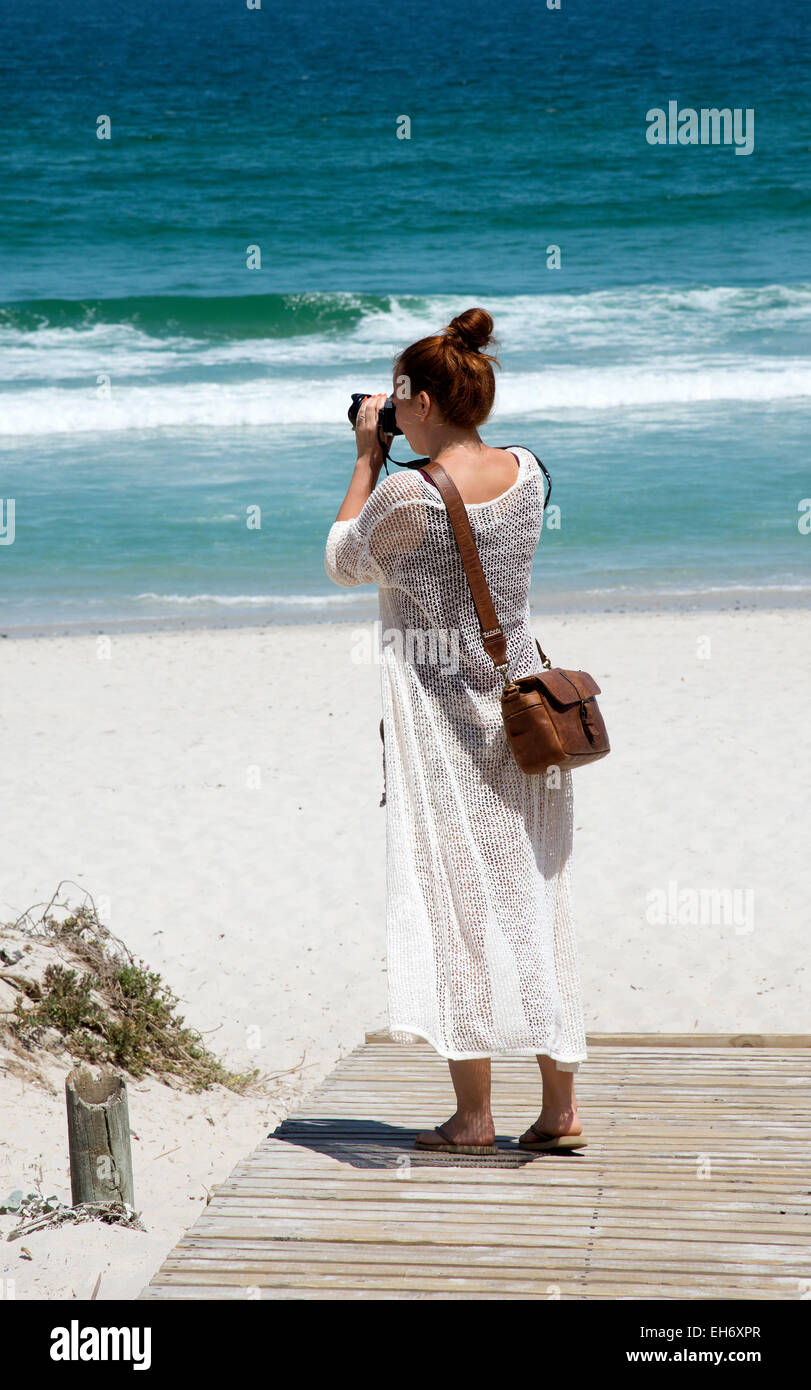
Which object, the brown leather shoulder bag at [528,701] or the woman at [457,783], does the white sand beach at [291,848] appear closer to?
the woman at [457,783]

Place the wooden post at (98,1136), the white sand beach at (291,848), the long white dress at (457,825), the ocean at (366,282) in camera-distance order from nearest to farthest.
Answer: the long white dress at (457,825) → the wooden post at (98,1136) → the white sand beach at (291,848) → the ocean at (366,282)

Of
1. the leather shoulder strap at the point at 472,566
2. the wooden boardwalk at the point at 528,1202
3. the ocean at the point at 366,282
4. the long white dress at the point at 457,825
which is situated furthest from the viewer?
the ocean at the point at 366,282

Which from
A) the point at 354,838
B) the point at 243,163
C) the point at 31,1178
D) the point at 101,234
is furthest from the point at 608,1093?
the point at 243,163

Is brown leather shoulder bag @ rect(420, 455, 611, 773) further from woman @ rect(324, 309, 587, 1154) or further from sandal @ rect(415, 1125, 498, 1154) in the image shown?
sandal @ rect(415, 1125, 498, 1154)

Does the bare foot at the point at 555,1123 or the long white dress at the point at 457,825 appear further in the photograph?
the bare foot at the point at 555,1123

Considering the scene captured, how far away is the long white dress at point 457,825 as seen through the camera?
9.84ft

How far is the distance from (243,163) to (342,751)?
2563 centimetres

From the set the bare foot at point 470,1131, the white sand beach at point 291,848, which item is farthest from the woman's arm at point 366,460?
the white sand beach at point 291,848

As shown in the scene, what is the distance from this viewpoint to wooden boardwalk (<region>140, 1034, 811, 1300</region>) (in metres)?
2.59

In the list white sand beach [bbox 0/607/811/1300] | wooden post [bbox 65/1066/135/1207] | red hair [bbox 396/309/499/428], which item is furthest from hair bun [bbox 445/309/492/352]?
white sand beach [bbox 0/607/811/1300]

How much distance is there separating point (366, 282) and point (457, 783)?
22.7 meters

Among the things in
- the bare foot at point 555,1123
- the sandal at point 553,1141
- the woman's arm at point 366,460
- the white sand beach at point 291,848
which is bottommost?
the white sand beach at point 291,848

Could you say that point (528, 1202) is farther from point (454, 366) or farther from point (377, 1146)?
point (454, 366)

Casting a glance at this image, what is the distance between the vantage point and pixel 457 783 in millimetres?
3006
